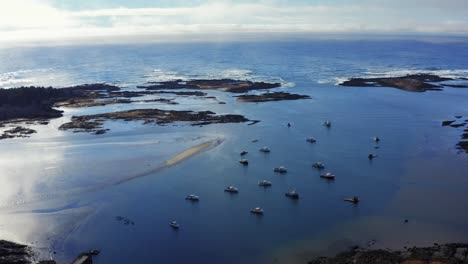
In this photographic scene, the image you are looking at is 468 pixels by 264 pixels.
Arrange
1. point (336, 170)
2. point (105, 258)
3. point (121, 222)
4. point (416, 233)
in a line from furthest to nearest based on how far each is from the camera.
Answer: point (336, 170)
point (121, 222)
point (416, 233)
point (105, 258)

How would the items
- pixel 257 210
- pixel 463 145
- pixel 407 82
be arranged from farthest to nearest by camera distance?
pixel 407 82 < pixel 463 145 < pixel 257 210

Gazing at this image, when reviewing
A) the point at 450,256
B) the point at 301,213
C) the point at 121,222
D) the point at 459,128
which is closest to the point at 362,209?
the point at 301,213

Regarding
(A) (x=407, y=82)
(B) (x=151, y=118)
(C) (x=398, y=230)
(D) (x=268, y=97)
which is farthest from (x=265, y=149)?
(A) (x=407, y=82)

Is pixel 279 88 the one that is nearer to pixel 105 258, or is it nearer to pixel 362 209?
pixel 362 209

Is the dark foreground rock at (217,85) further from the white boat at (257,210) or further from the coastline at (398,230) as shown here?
the white boat at (257,210)

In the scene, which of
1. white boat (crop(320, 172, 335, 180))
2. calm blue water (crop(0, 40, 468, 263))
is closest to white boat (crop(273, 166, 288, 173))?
calm blue water (crop(0, 40, 468, 263))

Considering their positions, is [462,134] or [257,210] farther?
[462,134]

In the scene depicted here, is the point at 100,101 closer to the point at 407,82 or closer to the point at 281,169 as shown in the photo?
the point at 281,169
